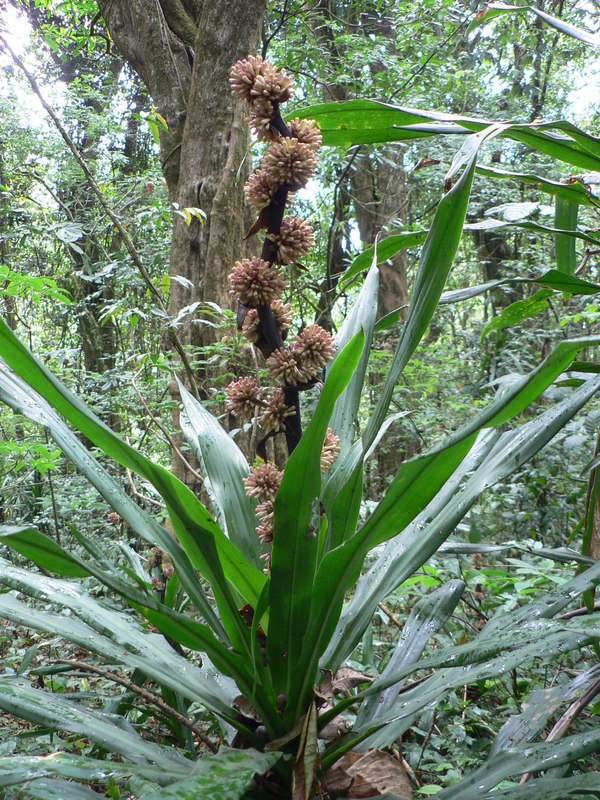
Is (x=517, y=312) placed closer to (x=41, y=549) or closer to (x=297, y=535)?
(x=297, y=535)

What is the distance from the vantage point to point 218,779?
0.52m

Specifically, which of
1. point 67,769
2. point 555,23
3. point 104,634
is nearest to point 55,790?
point 67,769

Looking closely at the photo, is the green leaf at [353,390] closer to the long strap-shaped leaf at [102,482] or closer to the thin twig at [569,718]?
the long strap-shaped leaf at [102,482]

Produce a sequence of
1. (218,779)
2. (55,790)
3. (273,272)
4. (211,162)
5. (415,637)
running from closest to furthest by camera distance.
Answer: (218,779) < (55,790) < (273,272) < (415,637) < (211,162)

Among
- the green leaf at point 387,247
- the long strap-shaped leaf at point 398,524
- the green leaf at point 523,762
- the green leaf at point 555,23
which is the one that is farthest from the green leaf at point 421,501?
the green leaf at point 555,23

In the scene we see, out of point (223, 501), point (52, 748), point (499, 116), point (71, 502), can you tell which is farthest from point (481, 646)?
point (499, 116)

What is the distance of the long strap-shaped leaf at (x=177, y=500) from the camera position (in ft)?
2.33

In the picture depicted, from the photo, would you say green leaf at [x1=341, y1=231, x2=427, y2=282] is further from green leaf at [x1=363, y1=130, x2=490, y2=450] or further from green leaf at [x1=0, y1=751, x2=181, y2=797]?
green leaf at [x1=0, y1=751, x2=181, y2=797]

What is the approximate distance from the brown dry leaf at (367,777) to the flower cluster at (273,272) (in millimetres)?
295

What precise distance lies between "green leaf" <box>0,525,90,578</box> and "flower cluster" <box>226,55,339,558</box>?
248mm

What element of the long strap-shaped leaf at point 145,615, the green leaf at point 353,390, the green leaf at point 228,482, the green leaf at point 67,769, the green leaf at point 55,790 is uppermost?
the green leaf at point 353,390

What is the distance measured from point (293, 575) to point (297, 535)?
0.17 ft

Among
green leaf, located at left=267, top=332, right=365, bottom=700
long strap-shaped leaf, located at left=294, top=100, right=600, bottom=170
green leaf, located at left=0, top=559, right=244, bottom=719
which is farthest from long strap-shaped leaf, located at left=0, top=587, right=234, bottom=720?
long strap-shaped leaf, located at left=294, top=100, right=600, bottom=170

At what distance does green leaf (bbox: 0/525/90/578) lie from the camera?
0.67 m
